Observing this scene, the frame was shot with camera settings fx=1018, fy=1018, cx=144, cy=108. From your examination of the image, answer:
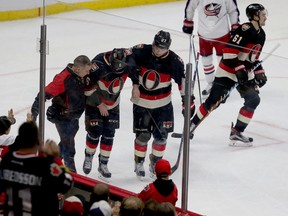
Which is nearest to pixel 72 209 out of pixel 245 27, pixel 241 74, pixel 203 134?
pixel 241 74

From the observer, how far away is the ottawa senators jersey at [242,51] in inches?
209

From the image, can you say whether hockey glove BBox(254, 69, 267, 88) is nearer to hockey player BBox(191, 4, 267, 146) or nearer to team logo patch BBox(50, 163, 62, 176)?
hockey player BBox(191, 4, 267, 146)

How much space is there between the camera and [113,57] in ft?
17.4

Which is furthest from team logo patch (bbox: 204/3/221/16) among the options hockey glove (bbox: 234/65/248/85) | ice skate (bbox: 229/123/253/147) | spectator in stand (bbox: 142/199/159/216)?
spectator in stand (bbox: 142/199/159/216)

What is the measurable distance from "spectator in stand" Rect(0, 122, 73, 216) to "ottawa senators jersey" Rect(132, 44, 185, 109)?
1422mm

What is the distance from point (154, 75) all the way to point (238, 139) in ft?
3.53

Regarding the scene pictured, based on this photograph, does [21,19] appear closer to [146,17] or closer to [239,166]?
[146,17]

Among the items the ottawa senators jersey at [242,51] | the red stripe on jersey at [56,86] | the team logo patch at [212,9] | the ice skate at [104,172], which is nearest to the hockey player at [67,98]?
the red stripe on jersey at [56,86]

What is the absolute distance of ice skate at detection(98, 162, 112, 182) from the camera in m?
5.45

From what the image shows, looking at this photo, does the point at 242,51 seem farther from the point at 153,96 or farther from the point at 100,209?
the point at 100,209

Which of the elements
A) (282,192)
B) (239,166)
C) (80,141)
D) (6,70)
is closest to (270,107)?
(239,166)

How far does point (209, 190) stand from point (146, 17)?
446 cm

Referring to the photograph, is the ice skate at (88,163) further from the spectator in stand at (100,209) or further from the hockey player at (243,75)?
the spectator in stand at (100,209)

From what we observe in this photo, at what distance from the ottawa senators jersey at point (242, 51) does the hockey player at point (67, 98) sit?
→ 30.5 inches
